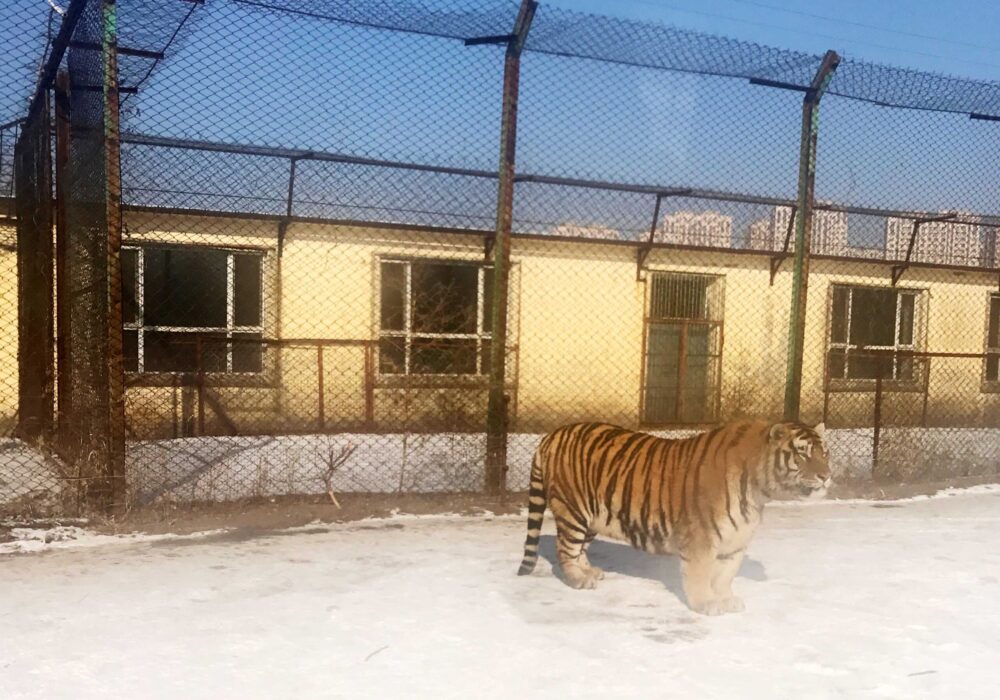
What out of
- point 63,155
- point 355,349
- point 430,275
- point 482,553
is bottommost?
point 482,553

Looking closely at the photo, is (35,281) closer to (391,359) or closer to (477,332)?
(391,359)

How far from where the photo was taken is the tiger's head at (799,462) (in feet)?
11.1

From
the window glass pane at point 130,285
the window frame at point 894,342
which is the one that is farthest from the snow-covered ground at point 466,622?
the window frame at point 894,342

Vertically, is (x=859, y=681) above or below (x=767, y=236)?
below

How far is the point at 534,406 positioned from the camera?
1066 cm

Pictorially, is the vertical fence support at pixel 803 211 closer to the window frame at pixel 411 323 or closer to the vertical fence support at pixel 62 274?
the window frame at pixel 411 323

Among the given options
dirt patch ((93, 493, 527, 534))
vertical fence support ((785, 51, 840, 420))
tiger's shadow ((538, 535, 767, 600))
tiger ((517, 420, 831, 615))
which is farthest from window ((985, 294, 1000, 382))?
tiger ((517, 420, 831, 615))

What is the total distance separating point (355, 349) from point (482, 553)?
584 cm

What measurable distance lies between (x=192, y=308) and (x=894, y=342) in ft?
35.9

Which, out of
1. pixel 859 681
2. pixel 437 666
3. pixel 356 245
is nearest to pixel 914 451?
pixel 859 681

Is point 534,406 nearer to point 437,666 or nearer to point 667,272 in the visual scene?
point 667,272

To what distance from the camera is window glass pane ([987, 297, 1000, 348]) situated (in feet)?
46.3

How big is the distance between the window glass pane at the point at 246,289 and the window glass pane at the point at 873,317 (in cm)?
922

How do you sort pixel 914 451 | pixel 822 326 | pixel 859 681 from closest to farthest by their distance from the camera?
pixel 859 681 → pixel 914 451 → pixel 822 326
